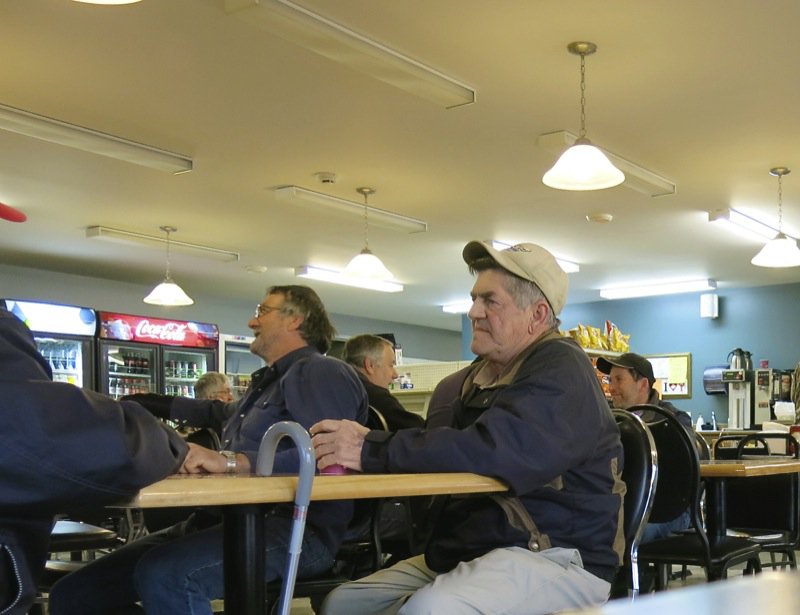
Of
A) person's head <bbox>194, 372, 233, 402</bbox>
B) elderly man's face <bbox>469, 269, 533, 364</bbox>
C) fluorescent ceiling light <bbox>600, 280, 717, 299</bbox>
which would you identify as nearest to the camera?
elderly man's face <bbox>469, 269, 533, 364</bbox>

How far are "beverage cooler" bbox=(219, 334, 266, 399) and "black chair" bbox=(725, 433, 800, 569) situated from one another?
8.71 m

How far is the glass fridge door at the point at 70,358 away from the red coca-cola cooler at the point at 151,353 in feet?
0.50

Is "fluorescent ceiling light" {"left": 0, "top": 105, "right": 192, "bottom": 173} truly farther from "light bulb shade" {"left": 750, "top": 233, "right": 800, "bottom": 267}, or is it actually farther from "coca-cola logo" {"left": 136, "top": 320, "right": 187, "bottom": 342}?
"coca-cola logo" {"left": 136, "top": 320, "right": 187, "bottom": 342}

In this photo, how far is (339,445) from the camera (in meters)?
2.13

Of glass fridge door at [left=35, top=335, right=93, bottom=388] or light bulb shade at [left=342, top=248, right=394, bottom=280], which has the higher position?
light bulb shade at [left=342, top=248, right=394, bottom=280]

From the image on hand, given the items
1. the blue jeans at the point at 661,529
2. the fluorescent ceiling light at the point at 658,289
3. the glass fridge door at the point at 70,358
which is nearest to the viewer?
the blue jeans at the point at 661,529

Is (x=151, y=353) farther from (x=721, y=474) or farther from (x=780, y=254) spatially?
(x=721, y=474)

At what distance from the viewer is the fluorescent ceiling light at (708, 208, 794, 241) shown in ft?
28.5

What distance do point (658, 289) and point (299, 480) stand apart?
11.7m

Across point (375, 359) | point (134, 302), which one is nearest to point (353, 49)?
point (375, 359)

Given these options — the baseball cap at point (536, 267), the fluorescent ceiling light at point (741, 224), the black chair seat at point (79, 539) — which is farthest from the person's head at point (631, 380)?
the baseball cap at point (536, 267)

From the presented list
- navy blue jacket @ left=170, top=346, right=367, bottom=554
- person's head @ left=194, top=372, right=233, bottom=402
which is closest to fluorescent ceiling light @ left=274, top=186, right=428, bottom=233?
person's head @ left=194, top=372, right=233, bottom=402

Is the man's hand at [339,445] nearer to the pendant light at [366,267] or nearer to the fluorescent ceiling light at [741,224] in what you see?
the pendant light at [366,267]

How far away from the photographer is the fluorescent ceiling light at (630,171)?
640 centimetres
